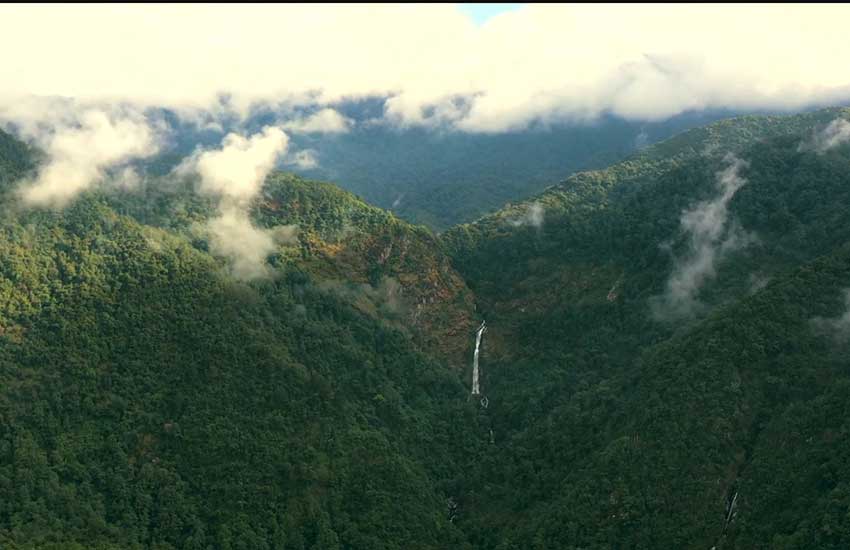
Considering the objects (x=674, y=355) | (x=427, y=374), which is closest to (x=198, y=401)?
(x=427, y=374)

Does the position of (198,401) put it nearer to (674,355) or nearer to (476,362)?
(476,362)

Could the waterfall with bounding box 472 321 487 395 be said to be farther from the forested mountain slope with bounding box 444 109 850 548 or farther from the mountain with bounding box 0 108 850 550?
the forested mountain slope with bounding box 444 109 850 548

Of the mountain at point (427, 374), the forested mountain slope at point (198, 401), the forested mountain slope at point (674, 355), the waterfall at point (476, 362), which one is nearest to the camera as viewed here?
the forested mountain slope at point (674, 355)

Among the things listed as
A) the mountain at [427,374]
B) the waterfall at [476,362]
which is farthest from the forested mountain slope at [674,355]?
the waterfall at [476,362]

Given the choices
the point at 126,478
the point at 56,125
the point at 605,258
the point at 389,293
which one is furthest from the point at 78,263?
the point at 605,258

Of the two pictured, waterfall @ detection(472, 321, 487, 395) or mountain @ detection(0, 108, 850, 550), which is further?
waterfall @ detection(472, 321, 487, 395)

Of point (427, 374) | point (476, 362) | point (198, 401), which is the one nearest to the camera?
point (198, 401)

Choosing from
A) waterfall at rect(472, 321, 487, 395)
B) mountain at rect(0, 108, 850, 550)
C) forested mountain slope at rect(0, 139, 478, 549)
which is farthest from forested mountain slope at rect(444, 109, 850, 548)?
forested mountain slope at rect(0, 139, 478, 549)

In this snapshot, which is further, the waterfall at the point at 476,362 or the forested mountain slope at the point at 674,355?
the waterfall at the point at 476,362

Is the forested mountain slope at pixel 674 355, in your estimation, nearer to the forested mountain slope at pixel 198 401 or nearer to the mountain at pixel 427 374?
the mountain at pixel 427 374
